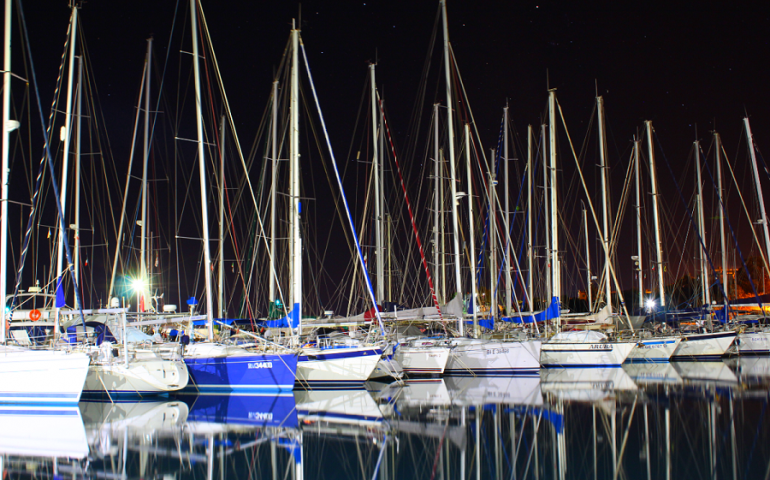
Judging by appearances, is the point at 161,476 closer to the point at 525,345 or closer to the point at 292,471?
the point at 292,471

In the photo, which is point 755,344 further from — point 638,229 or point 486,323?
point 486,323

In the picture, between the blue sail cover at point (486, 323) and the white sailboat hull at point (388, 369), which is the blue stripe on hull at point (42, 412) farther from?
the blue sail cover at point (486, 323)

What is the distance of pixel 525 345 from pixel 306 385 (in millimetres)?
10987

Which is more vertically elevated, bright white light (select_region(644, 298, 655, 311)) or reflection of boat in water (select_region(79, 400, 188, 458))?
bright white light (select_region(644, 298, 655, 311))

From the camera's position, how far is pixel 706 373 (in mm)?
29719

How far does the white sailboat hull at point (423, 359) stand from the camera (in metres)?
29.0

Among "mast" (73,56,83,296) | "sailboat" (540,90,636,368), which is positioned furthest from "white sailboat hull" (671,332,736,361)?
"mast" (73,56,83,296)

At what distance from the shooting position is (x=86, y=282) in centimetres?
3556

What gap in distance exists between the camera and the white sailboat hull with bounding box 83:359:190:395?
22.4m

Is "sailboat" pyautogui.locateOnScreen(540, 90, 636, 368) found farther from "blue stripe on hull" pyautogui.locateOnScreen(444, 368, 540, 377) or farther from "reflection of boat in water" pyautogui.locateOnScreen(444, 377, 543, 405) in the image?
"reflection of boat in water" pyautogui.locateOnScreen(444, 377, 543, 405)

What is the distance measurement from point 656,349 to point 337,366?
22425mm

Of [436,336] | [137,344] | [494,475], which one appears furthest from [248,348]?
[494,475]

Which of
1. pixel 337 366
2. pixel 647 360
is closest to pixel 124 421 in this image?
pixel 337 366

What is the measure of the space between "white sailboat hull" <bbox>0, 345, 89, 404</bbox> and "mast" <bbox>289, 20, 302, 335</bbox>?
7.60 meters
